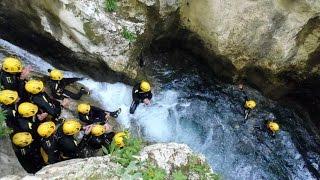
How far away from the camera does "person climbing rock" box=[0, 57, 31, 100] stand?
26.0 feet

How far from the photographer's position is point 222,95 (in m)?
10.9

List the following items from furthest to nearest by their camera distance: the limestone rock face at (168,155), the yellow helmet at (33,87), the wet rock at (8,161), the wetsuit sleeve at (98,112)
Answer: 1. the wetsuit sleeve at (98,112)
2. the yellow helmet at (33,87)
3. the wet rock at (8,161)
4. the limestone rock face at (168,155)

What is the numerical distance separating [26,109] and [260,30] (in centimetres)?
548

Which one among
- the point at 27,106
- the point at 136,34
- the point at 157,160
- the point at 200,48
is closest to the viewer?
the point at 157,160

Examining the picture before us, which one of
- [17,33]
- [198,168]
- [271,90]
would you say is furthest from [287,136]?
[17,33]

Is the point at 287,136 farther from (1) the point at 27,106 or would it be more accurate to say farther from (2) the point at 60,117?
(1) the point at 27,106

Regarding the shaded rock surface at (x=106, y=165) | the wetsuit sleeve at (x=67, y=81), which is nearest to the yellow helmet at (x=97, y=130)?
the wetsuit sleeve at (x=67, y=81)

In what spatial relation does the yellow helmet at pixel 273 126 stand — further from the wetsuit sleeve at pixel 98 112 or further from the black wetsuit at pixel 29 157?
the black wetsuit at pixel 29 157

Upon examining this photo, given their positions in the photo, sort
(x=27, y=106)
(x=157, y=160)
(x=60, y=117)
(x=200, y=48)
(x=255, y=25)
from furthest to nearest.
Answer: (x=200, y=48), (x=255, y=25), (x=60, y=117), (x=27, y=106), (x=157, y=160)

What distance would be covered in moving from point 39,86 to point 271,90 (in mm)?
6040

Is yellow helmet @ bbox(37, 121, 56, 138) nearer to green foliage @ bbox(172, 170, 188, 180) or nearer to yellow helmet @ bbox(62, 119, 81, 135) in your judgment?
yellow helmet @ bbox(62, 119, 81, 135)

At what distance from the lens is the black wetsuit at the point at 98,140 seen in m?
8.01

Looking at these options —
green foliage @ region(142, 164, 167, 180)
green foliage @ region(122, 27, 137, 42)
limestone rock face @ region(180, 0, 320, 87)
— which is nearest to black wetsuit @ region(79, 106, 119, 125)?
green foliage @ region(122, 27, 137, 42)

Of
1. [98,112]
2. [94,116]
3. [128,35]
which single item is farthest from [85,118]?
[128,35]
